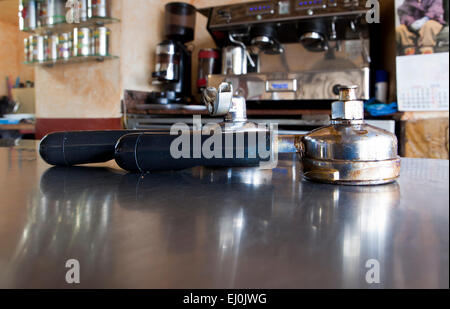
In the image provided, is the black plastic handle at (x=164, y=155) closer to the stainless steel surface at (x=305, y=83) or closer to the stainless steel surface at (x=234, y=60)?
the stainless steel surface at (x=305, y=83)

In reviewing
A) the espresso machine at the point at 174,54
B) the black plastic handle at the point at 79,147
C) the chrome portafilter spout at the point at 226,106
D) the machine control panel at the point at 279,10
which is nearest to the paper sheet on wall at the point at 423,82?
the machine control panel at the point at 279,10

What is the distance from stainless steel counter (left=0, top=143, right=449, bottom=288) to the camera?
18 cm

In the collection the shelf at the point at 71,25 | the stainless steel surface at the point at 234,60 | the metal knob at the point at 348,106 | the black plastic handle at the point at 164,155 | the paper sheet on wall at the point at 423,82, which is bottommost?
the black plastic handle at the point at 164,155

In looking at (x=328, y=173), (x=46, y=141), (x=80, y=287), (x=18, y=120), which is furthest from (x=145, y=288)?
(x=18, y=120)

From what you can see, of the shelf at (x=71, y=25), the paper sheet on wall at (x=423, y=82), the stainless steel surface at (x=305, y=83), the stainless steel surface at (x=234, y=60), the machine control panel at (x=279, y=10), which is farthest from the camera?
the shelf at (x=71, y=25)

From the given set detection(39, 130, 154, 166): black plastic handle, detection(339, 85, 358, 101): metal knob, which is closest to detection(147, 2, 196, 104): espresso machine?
detection(39, 130, 154, 166): black plastic handle

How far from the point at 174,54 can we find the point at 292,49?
836mm

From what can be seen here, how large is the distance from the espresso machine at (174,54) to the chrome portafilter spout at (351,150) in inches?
88.8

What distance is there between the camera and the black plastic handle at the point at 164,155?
467 mm

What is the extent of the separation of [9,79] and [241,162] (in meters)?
5.28

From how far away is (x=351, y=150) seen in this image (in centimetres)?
41

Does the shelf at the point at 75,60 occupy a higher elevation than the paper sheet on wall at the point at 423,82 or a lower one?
higher

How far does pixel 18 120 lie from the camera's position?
351cm

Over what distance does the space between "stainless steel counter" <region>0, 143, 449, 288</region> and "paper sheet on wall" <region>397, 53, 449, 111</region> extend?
1.70 meters
